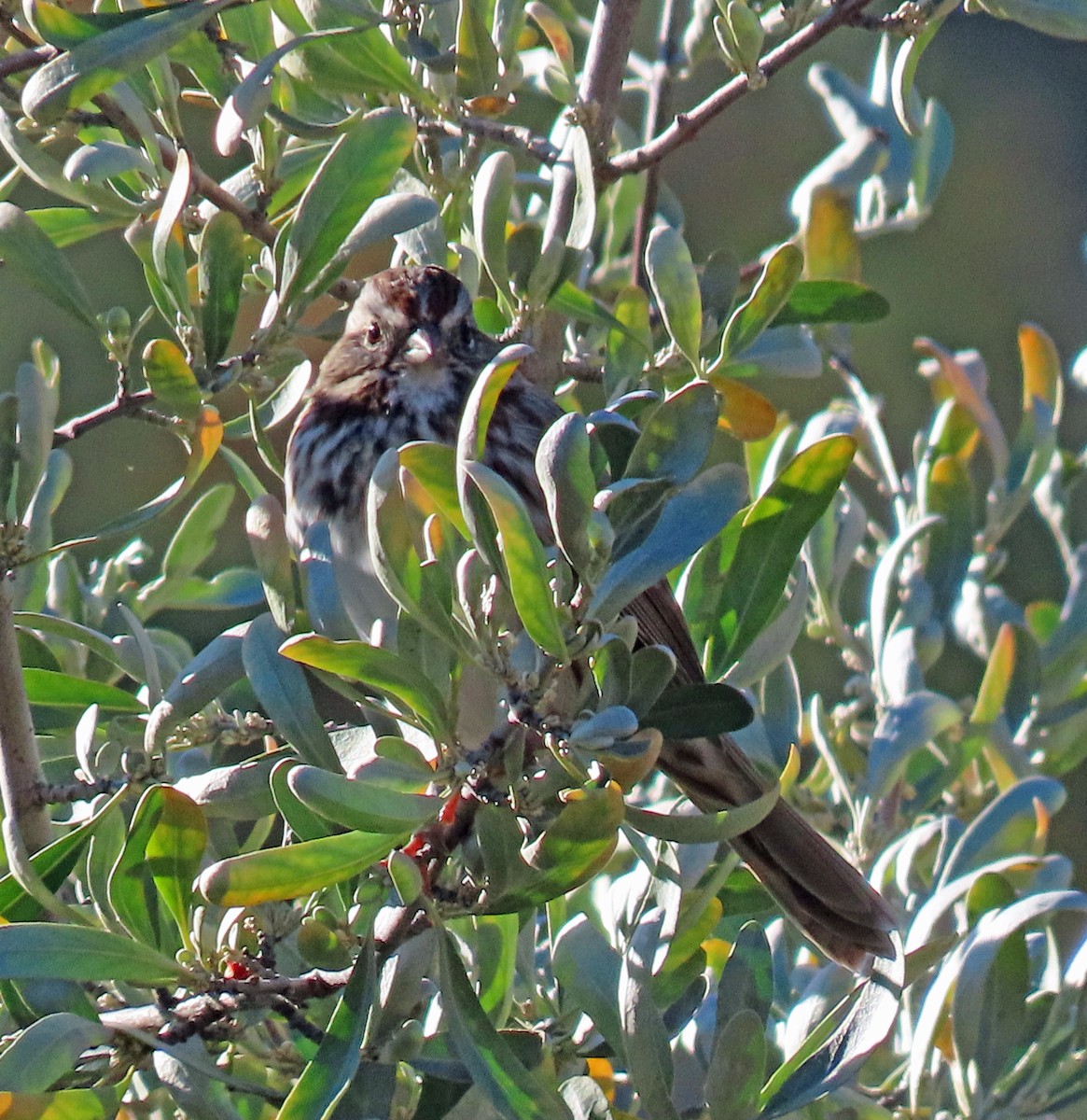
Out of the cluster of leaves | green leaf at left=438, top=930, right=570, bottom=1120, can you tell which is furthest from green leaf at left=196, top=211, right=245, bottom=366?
green leaf at left=438, top=930, right=570, bottom=1120

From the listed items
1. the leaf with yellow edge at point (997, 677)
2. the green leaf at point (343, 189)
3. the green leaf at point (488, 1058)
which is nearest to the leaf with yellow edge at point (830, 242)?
the leaf with yellow edge at point (997, 677)

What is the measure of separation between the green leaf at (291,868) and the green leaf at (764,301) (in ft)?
2.02

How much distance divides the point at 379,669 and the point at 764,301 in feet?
1.83

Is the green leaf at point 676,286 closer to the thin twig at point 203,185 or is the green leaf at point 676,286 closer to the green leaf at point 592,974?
the thin twig at point 203,185

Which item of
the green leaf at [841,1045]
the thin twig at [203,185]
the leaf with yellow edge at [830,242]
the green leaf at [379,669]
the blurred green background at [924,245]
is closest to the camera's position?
the green leaf at [379,669]

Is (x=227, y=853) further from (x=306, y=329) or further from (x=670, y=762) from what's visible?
(x=670, y=762)

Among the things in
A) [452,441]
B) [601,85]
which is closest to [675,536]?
[601,85]

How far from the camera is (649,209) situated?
2.28 meters

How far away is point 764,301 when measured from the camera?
5.23ft

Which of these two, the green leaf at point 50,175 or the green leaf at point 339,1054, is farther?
the green leaf at point 50,175

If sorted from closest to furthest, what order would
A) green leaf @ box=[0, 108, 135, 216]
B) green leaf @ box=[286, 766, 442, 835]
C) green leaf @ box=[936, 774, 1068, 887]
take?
green leaf @ box=[286, 766, 442, 835], green leaf @ box=[0, 108, 135, 216], green leaf @ box=[936, 774, 1068, 887]

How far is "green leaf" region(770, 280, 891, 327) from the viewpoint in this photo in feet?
5.93

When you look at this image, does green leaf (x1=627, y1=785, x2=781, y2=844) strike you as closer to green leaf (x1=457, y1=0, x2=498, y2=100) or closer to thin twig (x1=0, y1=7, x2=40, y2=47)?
green leaf (x1=457, y1=0, x2=498, y2=100)

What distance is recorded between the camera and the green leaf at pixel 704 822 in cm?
129
